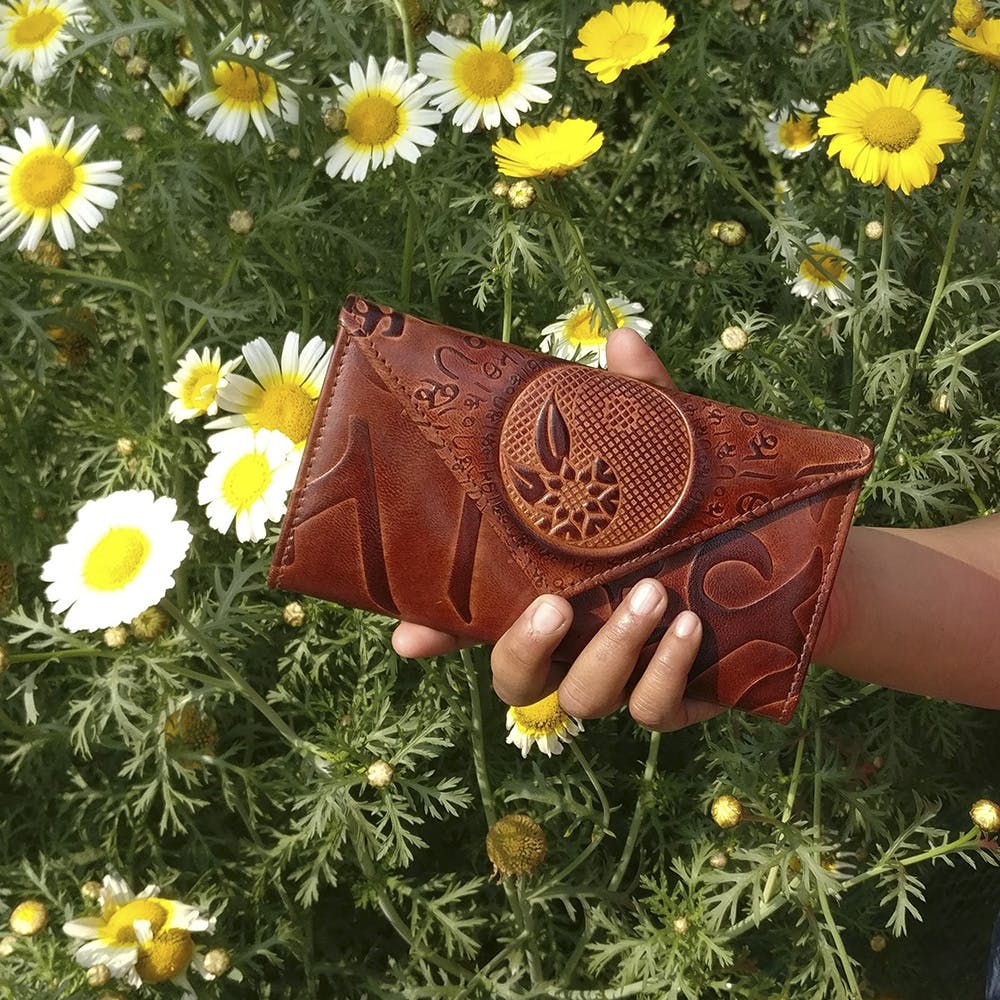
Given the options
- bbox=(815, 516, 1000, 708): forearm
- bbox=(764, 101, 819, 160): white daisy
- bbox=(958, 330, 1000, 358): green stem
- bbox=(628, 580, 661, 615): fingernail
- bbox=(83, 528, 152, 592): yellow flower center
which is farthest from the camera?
bbox=(764, 101, 819, 160): white daisy

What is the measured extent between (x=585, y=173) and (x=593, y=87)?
0.27 metres

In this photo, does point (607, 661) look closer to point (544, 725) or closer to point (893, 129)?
point (544, 725)

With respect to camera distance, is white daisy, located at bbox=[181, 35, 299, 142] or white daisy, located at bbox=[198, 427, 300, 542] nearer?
white daisy, located at bbox=[198, 427, 300, 542]

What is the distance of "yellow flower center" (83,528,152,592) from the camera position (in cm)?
140

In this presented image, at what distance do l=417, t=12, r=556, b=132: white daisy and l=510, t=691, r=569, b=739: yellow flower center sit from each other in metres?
1.04

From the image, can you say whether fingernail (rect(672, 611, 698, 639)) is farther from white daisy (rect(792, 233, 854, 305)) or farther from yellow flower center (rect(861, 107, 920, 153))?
white daisy (rect(792, 233, 854, 305))

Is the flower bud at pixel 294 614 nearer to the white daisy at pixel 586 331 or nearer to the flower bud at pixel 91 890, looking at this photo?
the flower bud at pixel 91 890

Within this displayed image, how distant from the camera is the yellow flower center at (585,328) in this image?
1659 millimetres

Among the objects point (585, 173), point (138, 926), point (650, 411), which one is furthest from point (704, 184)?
point (138, 926)

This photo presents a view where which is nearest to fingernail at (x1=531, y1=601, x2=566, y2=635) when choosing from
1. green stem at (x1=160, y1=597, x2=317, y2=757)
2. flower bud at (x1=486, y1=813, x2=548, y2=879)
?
green stem at (x1=160, y1=597, x2=317, y2=757)

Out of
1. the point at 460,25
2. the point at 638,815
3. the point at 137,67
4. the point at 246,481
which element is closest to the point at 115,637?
the point at 246,481

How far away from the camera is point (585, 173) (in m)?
2.15

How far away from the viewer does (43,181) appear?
1579 mm

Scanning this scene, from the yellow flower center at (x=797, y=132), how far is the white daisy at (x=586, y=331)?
2.17 feet
